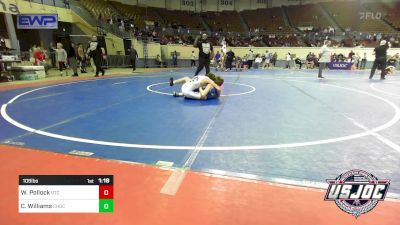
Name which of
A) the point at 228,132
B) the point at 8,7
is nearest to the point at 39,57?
the point at 8,7

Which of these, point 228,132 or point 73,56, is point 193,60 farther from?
point 228,132

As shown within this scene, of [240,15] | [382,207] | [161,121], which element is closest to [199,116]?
[161,121]

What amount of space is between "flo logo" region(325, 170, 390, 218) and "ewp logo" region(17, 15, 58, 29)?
47.1ft

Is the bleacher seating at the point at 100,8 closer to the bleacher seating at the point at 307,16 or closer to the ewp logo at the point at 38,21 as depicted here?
the ewp logo at the point at 38,21

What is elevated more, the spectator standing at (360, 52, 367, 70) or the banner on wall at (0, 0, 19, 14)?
the banner on wall at (0, 0, 19, 14)

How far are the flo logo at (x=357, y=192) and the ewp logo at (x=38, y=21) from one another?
1436 centimetres

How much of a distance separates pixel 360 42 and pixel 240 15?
17.0 metres

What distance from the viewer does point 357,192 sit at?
2.04m

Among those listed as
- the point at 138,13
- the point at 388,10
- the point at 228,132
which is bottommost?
the point at 228,132
